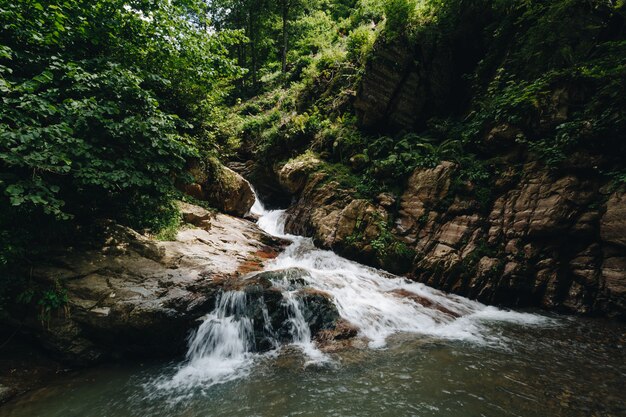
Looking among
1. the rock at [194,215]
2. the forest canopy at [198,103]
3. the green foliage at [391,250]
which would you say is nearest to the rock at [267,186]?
the forest canopy at [198,103]

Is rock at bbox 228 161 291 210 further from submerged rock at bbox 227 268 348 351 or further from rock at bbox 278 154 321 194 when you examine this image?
submerged rock at bbox 227 268 348 351

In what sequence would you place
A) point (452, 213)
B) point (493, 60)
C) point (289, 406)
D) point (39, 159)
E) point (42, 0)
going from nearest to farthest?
point (289, 406), point (39, 159), point (42, 0), point (452, 213), point (493, 60)

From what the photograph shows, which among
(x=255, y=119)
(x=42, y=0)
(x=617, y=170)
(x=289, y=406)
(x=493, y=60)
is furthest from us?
(x=255, y=119)

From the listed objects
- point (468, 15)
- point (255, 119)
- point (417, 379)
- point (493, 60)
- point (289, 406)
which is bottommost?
point (289, 406)

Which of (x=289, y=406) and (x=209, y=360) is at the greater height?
(x=289, y=406)

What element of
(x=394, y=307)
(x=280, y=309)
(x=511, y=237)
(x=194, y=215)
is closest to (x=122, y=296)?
(x=280, y=309)

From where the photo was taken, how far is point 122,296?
18.8 ft

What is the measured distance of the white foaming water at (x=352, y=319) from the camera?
17.8ft

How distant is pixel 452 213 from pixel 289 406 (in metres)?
7.69

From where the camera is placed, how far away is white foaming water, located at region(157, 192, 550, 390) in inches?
213

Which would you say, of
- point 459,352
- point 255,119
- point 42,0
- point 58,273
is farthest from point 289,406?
point 255,119

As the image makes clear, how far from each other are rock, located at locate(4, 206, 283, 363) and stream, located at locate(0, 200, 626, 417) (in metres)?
0.38

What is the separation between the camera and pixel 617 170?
695cm

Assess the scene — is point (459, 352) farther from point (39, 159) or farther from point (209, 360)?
point (39, 159)
